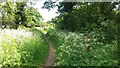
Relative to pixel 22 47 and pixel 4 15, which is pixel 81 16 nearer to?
pixel 22 47

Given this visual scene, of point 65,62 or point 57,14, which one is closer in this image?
point 65,62

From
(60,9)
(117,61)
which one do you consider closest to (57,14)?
(60,9)

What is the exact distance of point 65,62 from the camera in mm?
11766

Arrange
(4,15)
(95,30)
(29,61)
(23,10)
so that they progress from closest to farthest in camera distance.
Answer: (29,61) → (95,30) → (4,15) → (23,10)

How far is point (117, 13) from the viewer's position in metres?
15.4

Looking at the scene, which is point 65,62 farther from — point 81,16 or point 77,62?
point 81,16

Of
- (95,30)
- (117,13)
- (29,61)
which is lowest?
(29,61)

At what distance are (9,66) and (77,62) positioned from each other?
3070 mm

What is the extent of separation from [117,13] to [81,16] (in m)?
4.35

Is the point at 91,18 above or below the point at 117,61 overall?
above

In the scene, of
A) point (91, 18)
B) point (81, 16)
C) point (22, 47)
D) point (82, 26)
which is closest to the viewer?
point (22, 47)

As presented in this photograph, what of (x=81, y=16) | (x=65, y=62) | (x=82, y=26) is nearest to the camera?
(x=65, y=62)

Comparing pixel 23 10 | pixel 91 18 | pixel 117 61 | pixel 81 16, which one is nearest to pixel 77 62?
pixel 117 61

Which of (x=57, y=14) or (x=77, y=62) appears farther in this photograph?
(x=57, y=14)
